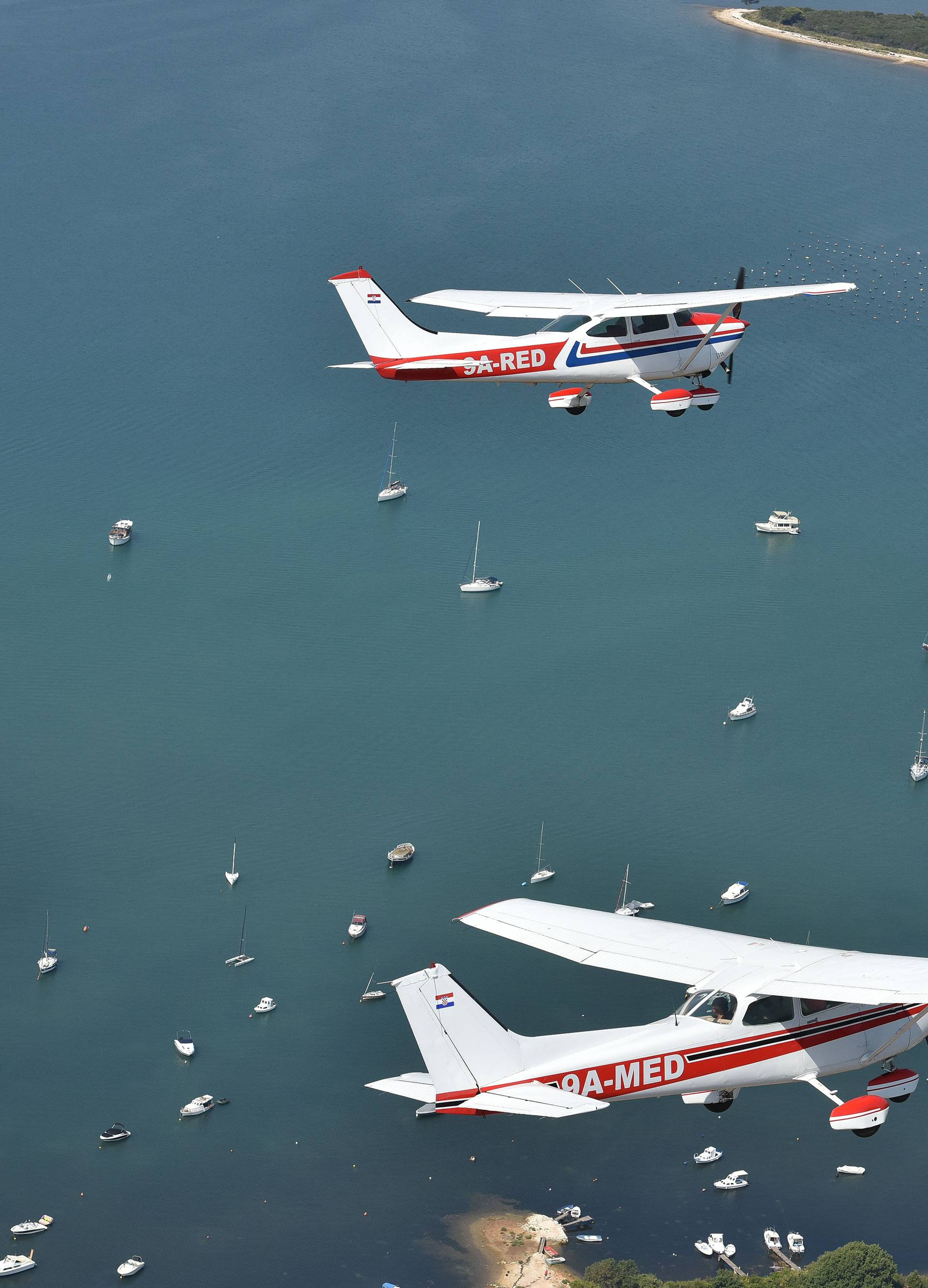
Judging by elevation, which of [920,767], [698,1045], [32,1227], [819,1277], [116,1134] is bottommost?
[32,1227]

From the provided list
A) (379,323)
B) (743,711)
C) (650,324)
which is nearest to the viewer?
(650,324)

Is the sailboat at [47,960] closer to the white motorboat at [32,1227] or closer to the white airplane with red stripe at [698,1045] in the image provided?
the white motorboat at [32,1227]

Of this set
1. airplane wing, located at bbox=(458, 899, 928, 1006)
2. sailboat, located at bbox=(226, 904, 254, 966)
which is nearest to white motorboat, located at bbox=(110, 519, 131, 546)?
sailboat, located at bbox=(226, 904, 254, 966)

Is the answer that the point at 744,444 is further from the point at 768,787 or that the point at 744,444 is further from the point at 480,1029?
the point at 480,1029

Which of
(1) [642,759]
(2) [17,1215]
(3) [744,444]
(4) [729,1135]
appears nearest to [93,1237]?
(2) [17,1215]

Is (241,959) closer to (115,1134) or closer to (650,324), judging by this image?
(115,1134)

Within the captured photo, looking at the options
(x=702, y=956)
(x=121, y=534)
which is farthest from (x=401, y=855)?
(x=702, y=956)

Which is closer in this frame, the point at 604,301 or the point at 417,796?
the point at 604,301

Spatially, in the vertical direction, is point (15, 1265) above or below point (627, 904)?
below
